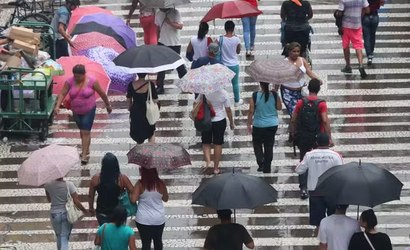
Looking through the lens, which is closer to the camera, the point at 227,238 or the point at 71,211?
the point at 227,238

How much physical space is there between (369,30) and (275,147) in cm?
428

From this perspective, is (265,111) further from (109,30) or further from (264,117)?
(109,30)

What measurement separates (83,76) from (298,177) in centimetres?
339

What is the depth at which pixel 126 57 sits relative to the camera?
1961 cm

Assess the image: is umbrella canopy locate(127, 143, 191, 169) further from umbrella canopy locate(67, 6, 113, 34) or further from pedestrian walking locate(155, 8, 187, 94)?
umbrella canopy locate(67, 6, 113, 34)

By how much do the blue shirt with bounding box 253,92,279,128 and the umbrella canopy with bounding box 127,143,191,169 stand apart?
10.7ft

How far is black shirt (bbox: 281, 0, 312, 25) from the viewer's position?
2291 centimetres

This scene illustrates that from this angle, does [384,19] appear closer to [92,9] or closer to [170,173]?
[92,9]

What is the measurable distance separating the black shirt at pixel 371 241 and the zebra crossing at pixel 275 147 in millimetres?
3059

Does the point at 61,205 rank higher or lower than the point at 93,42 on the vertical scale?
lower

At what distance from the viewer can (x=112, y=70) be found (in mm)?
23062

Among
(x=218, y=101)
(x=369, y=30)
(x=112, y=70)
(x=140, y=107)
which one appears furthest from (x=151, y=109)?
(x=369, y=30)

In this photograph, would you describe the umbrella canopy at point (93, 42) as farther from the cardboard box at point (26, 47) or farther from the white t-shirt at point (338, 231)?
the white t-shirt at point (338, 231)

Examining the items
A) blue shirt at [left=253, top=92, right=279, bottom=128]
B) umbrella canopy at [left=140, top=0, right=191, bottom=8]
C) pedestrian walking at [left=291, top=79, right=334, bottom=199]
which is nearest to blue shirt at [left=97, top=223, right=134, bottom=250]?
pedestrian walking at [left=291, top=79, right=334, bottom=199]
